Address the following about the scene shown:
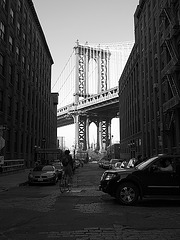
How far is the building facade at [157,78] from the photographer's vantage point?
2761cm

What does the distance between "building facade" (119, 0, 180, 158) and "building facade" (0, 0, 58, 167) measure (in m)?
16.7

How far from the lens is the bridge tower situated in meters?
131

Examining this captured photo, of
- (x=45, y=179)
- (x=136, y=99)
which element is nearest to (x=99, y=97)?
(x=136, y=99)

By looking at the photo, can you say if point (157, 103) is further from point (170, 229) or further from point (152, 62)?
point (170, 229)

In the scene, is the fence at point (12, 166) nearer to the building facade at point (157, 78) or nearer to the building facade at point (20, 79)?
the building facade at point (20, 79)

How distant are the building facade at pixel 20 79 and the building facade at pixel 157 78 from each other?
16687 mm

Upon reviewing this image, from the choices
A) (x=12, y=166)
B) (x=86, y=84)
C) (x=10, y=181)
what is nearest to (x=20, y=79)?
(x=12, y=166)

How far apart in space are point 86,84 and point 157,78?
3875 inches

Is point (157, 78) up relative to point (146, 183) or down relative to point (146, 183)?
up

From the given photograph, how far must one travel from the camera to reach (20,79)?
119 feet

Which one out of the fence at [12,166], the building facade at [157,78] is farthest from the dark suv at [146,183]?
the fence at [12,166]

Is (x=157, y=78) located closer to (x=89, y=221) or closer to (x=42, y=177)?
(x=42, y=177)

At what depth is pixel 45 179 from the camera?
16.7m

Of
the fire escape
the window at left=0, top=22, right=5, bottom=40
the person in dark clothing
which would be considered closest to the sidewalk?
the person in dark clothing
